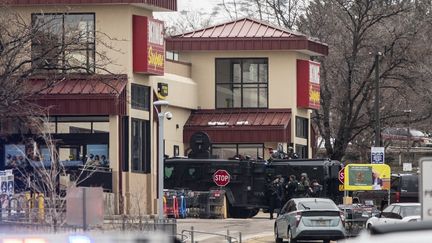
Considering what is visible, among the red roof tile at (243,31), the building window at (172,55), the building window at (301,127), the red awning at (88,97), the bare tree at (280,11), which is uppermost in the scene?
the bare tree at (280,11)

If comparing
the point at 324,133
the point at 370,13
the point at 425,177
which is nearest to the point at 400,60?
the point at 370,13

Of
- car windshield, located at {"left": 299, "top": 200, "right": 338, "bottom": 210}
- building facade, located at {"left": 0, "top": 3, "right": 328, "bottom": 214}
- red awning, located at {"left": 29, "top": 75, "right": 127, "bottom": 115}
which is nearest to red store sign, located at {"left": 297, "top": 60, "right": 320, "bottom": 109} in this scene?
building facade, located at {"left": 0, "top": 3, "right": 328, "bottom": 214}

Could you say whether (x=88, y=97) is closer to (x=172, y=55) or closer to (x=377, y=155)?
(x=377, y=155)

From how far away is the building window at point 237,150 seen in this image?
6100 centimetres

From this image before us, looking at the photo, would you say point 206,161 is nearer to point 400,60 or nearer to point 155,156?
point 155,156

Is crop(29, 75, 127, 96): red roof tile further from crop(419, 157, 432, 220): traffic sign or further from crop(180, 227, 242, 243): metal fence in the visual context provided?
crop(419, 157, 432, 220): traffic sign

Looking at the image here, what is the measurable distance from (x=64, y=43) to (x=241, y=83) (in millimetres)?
20243

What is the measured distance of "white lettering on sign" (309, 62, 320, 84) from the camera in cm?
6284

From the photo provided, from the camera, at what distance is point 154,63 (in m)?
49.3

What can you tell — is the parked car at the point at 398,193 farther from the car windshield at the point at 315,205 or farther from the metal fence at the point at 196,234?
the metal fence at the point at 196,234

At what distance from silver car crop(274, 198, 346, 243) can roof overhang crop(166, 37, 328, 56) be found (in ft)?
84.0

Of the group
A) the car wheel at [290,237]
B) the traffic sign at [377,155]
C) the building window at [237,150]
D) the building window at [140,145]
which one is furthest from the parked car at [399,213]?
the building window at [237,150]

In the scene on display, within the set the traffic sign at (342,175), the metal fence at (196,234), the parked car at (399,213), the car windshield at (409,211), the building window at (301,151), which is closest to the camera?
the metal fence at (196,234)

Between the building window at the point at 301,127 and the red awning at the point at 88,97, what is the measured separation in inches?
693
